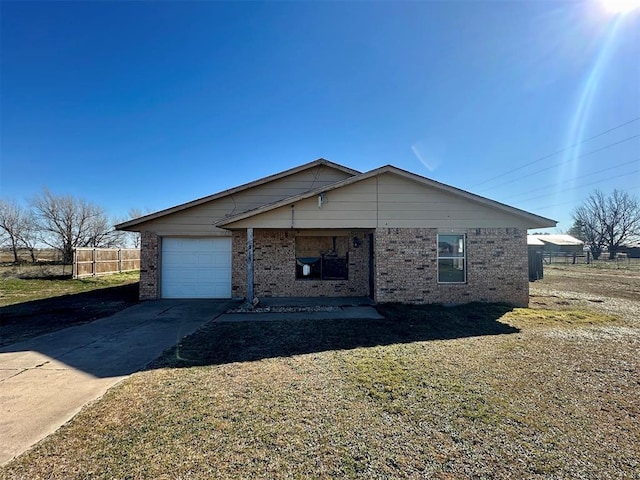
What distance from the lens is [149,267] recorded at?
11.2 metres

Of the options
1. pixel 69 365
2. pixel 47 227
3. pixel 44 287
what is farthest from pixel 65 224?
pixel 69 365

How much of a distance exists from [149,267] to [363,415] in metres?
10.4

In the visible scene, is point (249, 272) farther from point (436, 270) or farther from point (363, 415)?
point (363, 415)

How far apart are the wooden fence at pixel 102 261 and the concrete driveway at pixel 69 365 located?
42.6 feet

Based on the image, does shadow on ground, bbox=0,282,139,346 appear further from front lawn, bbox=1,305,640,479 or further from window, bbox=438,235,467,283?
window, bbox=438,235,467,283

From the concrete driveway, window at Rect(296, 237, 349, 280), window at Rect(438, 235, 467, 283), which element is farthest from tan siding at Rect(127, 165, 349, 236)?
window at Rect(438, 235, 467, 283)

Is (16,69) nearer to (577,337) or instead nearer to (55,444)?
(55,444)

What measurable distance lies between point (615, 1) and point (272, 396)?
14.2 metres

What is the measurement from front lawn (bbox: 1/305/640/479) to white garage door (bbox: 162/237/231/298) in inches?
226

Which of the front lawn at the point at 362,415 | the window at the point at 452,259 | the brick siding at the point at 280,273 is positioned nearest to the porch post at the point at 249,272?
the brick siding at the point at 280,273

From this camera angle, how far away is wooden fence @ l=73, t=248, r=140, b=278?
18.3 metres

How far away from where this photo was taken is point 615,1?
30.2 feet

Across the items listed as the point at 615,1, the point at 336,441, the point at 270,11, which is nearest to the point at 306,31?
the point at 270,11

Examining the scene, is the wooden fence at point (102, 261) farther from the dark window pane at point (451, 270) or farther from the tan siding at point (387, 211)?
the dark window pane at point (451, 270)
